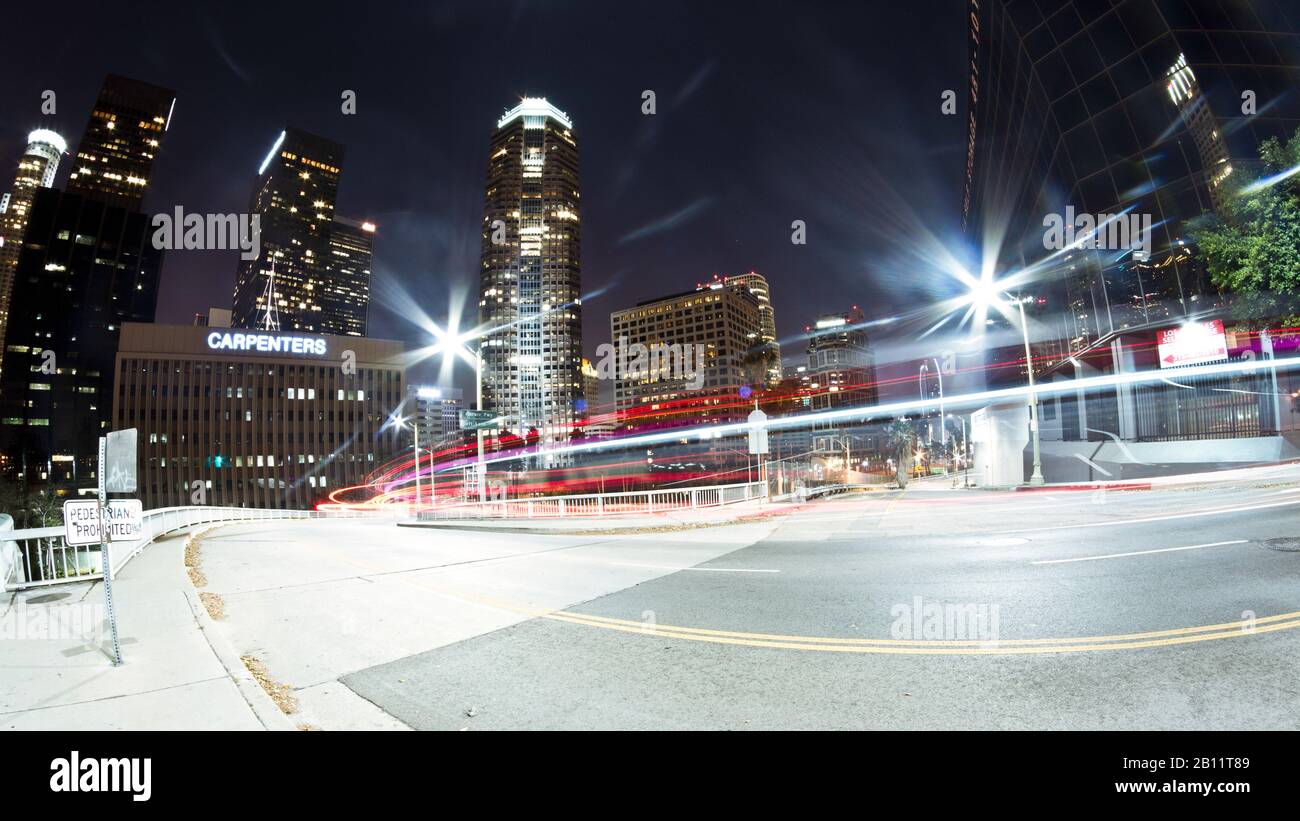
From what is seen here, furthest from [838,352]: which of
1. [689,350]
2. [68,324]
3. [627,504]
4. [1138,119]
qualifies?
[68,324]

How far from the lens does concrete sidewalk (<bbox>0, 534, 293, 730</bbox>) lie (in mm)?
3945

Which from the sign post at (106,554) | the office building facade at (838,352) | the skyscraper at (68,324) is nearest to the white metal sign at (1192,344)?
the sign post at (106,554)

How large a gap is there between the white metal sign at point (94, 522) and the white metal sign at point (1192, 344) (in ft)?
118

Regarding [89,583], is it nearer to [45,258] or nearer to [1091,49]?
[1091,49]

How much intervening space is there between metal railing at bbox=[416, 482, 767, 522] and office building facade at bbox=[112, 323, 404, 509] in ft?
273

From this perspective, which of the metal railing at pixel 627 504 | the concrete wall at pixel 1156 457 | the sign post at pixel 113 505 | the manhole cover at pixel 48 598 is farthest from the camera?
the concrete wall at pixel 1156 457

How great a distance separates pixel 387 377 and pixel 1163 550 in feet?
380

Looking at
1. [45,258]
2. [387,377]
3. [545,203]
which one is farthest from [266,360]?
[545,203]

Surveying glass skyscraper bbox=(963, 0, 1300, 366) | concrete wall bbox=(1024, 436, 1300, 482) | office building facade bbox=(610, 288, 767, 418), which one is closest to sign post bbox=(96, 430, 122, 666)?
glass skyscraper bbox=(963, 0, 1300, 366)

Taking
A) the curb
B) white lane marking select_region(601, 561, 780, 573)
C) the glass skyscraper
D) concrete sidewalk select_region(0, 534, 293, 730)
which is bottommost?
the curb

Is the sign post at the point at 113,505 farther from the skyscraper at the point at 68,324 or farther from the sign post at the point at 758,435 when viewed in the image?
the skyscraper at the point at 68,324

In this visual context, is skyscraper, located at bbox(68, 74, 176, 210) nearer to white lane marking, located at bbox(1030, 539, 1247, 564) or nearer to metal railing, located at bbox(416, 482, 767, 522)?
metal railing, located at bbox(416, 482, 767, 522)

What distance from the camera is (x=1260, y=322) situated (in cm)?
2012

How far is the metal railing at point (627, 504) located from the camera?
2156 cm
